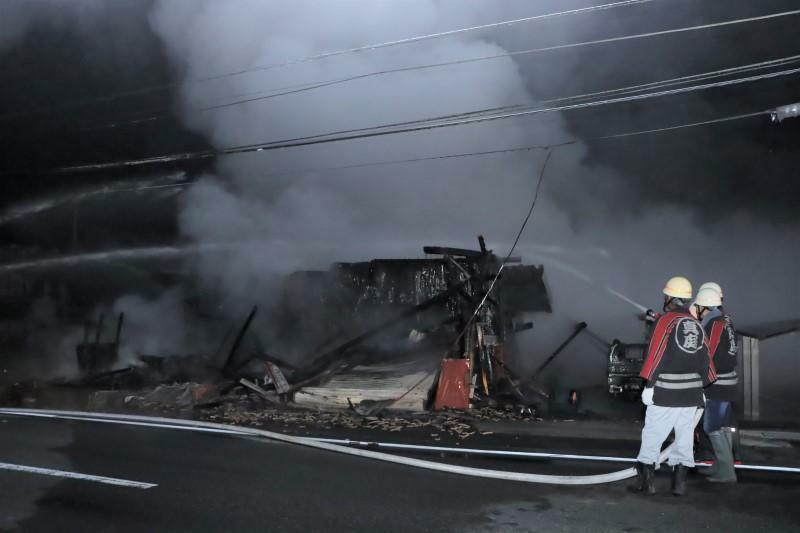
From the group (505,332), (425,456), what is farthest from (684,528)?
(505,332)

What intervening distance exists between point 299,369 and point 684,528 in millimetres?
7538

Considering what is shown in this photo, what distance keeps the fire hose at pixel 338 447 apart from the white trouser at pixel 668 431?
10 centimetres

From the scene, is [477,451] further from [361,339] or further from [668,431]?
[361,339]

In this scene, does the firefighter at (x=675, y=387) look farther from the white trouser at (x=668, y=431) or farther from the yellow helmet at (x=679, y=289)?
the yellow helmet at (x=679, y=289)

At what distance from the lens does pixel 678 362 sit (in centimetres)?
467

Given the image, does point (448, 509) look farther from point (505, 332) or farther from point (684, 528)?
point (505, 332)

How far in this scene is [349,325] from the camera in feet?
40.0

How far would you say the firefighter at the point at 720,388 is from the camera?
16.5 feet

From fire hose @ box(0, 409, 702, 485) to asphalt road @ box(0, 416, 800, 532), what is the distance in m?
0.09

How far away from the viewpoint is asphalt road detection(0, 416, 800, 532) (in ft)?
14.0

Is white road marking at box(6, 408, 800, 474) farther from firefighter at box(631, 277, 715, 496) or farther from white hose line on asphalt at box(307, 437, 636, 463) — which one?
firefighter at box(631, 277, 715, 496)

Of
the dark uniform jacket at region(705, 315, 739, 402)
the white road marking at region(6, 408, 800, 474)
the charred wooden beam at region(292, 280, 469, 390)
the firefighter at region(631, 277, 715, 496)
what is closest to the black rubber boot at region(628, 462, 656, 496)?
the firefighter at region(631, 277, 715, 496)

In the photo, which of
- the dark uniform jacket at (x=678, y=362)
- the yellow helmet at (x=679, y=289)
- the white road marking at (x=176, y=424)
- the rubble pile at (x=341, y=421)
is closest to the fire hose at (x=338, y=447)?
the white road marking at (x=176, y=424)

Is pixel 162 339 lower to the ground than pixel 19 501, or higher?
higher
